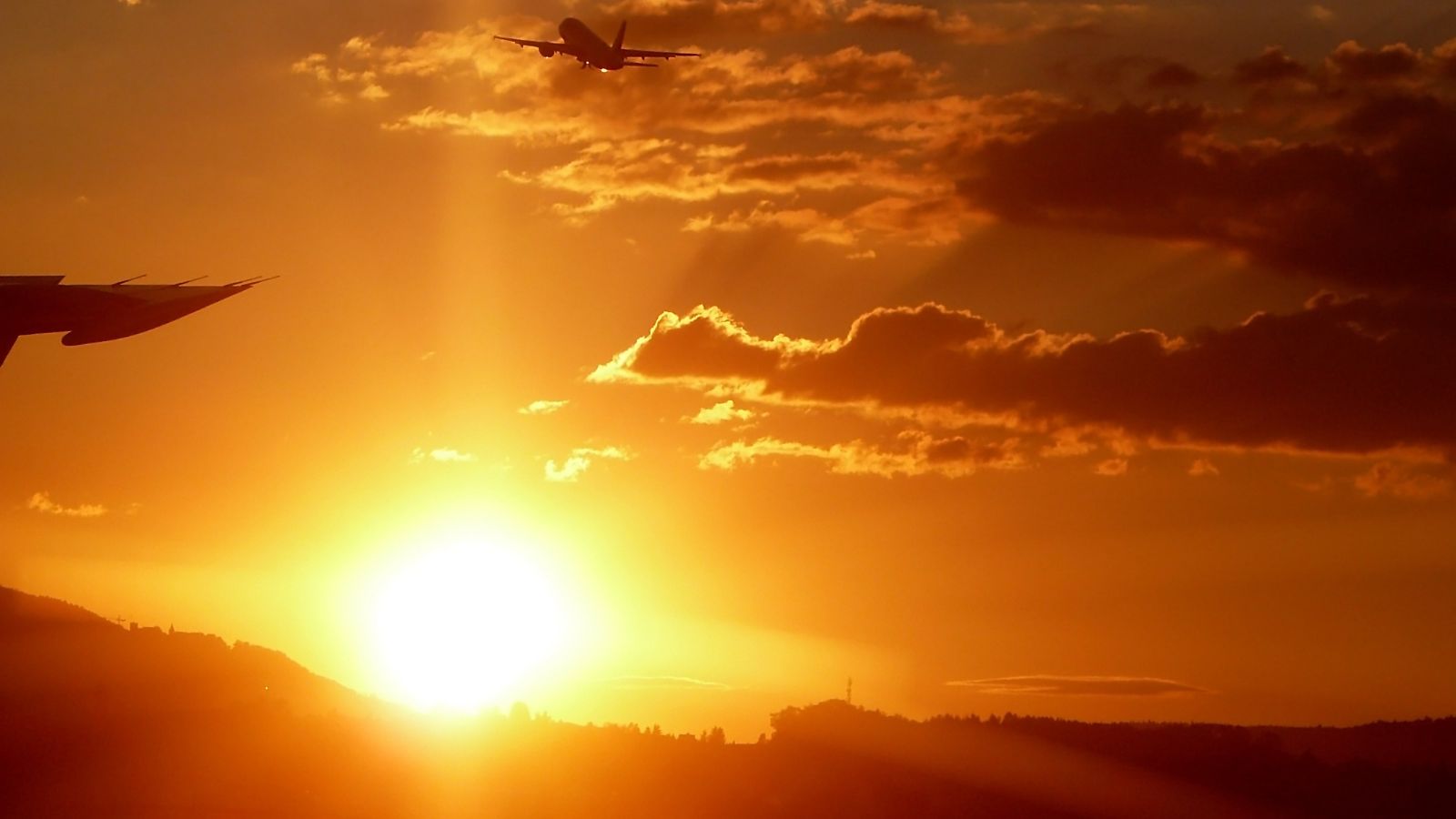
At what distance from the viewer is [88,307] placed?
10288cm

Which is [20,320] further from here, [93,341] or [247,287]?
[247,287]

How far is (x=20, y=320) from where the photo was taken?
102 m

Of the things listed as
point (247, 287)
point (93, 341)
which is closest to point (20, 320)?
point (93, 341)

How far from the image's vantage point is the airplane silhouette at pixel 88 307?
331ft

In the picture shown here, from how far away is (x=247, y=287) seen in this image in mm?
103062

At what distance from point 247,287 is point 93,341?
1175 centimetres

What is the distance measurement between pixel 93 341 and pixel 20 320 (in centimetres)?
546

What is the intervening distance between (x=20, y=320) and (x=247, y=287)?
13703 mm

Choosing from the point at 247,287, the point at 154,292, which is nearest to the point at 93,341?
the point at 154,292

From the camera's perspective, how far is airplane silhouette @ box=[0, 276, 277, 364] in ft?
331

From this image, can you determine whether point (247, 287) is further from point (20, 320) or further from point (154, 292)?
point (20, 320)

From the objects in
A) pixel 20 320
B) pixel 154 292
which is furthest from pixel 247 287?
pixel 20 320

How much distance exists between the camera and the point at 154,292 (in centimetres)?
10581

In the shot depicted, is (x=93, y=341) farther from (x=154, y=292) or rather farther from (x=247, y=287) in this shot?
(x=247, y=287)
